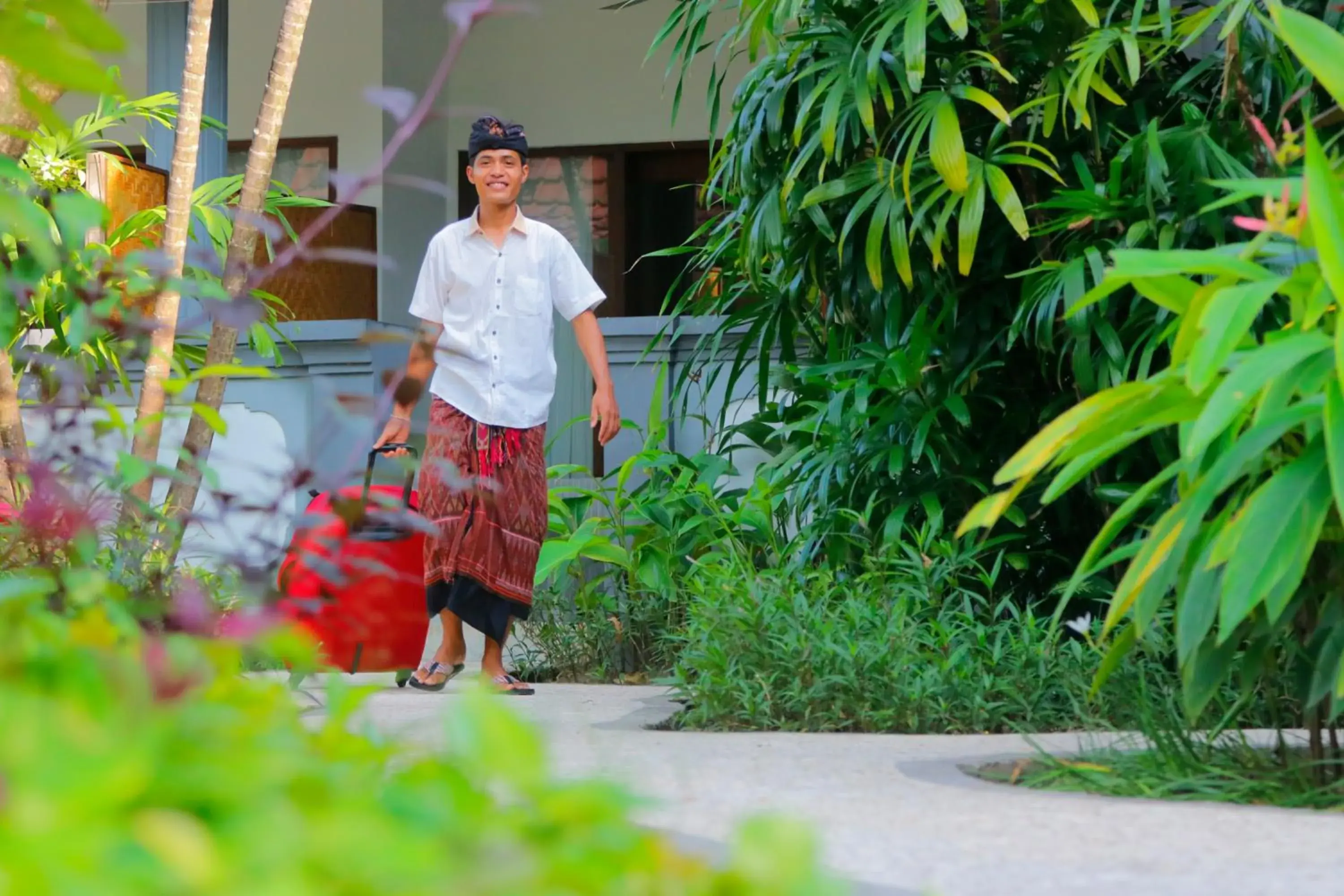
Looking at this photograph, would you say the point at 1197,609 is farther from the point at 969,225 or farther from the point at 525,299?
the point at 525,299

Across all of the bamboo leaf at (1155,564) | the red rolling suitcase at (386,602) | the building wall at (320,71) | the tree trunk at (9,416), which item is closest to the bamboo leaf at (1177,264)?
the bamboo leaf at (1155,564)

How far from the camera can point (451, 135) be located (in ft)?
35.6

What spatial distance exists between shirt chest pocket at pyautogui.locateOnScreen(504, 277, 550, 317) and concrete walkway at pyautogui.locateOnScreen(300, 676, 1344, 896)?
1807 millimetres

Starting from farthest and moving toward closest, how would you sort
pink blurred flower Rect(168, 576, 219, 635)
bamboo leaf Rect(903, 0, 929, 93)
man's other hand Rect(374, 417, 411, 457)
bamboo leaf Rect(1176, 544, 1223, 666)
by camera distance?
1. man's other hand Rect(374, 417, 411, 457)
2. bamboo leaf Rect(903, 0, 929, 93)
3. bamboo leaf Rect(1176, 544, 1223, 666)
4. pink blurred flower Rect(168, 576, 219, 635)

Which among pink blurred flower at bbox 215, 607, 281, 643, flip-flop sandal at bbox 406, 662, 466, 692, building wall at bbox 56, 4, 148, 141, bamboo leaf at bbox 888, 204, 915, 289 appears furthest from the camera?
building wall at bbox 56, 4, 148, 141

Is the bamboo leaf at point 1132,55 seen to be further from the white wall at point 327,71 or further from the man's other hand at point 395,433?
the white wall at point 327,71

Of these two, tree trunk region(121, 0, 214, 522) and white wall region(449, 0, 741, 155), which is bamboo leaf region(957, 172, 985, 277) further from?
white wall region(449, 0, 741, 155)

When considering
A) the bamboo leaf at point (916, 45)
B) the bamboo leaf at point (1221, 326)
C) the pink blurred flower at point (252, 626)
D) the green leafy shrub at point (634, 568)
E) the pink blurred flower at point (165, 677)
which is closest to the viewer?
the pink blurred flower at point (165, 677)

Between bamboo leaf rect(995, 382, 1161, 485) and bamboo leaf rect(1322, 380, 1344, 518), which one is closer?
bamboo leaf rect(1322, 380, 1344, 518)

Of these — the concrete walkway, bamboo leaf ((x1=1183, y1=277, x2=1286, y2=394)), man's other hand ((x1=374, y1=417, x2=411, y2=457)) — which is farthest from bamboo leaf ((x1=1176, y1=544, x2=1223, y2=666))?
man's other hand ((x1=374, y1=417, x2=411, y2=457))

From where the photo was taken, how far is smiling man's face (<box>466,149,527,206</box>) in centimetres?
497

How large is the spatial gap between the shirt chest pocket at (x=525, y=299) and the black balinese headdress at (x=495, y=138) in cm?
40

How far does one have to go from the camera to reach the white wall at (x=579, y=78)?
1052 centimetres

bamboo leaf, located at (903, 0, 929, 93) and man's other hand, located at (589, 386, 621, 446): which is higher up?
bamboo leaf, located at (903, 0, 929, 93)
